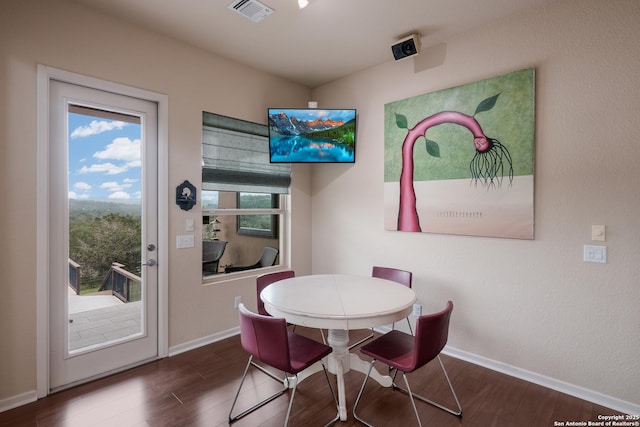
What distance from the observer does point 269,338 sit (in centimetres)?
183

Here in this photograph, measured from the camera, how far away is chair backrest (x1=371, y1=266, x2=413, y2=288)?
115 inches

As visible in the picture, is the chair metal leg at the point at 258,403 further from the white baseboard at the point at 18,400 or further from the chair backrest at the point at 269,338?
the white baseboard at the point at 18,400

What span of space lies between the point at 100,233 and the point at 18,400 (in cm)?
125

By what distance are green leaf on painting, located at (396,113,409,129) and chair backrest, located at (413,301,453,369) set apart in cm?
201

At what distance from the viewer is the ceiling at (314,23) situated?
2525 mm

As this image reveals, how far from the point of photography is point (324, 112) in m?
3.62

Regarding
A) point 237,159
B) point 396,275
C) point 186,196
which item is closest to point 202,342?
point 186,196

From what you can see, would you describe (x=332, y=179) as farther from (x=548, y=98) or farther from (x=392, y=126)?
(x=548, y=98)

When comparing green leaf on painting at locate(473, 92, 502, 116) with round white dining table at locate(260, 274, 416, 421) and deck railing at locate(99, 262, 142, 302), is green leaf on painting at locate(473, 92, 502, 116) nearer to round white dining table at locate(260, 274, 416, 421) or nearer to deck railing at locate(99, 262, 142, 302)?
round white dining table at locate(260, 274, 416, 421)

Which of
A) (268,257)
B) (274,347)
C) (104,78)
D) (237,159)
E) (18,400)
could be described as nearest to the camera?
(274,347)

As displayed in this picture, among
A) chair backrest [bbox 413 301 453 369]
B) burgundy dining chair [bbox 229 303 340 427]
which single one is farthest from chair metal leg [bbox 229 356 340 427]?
chair backrest [bbox 413 301 453 369]

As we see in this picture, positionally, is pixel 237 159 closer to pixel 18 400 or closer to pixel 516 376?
pixel 18 400

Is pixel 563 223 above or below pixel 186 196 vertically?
below

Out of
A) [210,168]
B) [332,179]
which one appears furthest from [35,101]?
[332,179]
